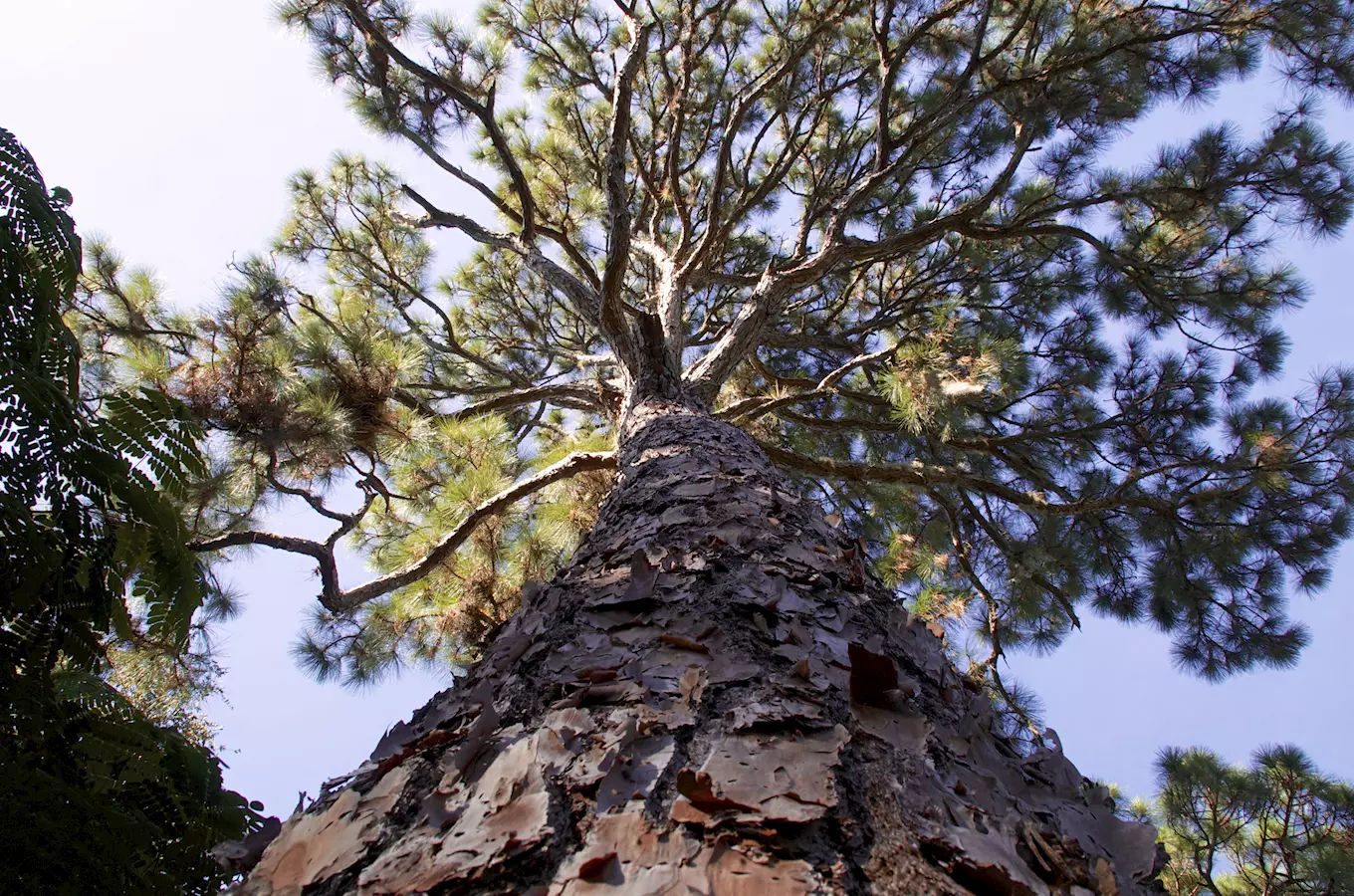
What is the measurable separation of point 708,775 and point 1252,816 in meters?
4.96

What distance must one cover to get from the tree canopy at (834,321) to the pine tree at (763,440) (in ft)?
0.09

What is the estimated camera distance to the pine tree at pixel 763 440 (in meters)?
0.73

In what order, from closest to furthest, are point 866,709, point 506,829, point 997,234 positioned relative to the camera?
1. point 506,829
2. point 866,709
3. point 997,234

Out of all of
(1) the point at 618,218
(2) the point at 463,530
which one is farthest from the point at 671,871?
(2) the point at 463,530

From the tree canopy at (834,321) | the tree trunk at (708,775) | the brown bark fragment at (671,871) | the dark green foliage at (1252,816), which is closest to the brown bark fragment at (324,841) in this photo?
the tree trunk at (708,775)

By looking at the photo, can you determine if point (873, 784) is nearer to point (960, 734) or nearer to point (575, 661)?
point (960, 734)

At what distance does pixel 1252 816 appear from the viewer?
4.13m

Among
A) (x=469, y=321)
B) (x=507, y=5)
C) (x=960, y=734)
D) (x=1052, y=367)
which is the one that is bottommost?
(x=960, y=734)

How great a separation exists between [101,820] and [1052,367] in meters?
5.33

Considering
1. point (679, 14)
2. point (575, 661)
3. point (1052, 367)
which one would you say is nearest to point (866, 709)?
point (575, 661)

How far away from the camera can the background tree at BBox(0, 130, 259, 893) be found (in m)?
1.02

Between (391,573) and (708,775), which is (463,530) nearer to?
(391,573)

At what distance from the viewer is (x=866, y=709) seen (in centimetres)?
88

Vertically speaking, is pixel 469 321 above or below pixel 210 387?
above
